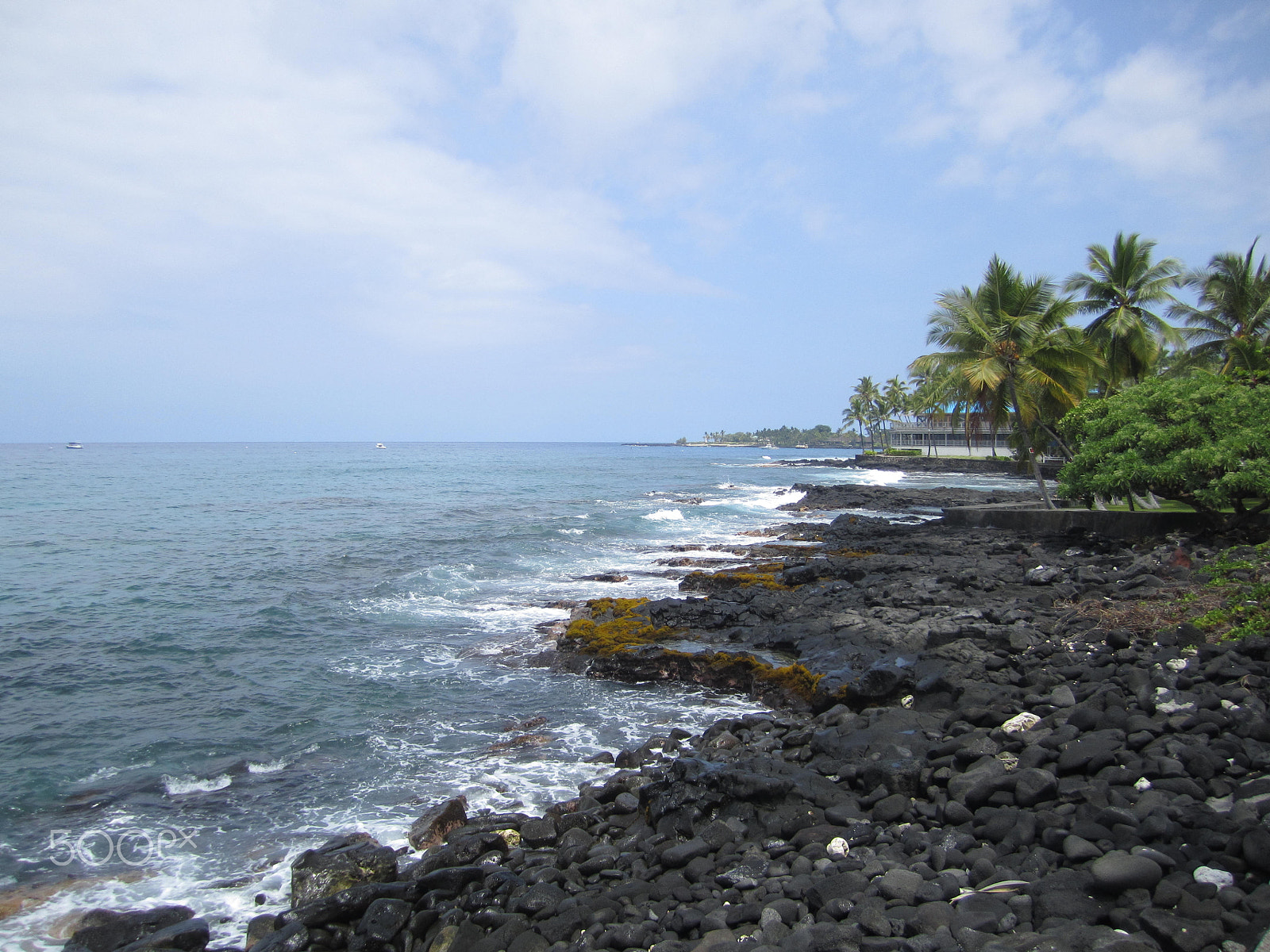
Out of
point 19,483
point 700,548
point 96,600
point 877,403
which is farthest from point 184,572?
point 877,403

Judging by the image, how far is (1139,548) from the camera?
50.9 ft

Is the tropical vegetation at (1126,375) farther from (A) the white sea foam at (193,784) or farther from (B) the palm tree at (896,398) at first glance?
(B) the palm tree at (896,398)

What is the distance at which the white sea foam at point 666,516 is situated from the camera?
33.4 metres

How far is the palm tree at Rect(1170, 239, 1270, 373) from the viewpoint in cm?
2533

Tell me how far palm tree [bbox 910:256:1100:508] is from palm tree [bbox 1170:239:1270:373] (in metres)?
5.91

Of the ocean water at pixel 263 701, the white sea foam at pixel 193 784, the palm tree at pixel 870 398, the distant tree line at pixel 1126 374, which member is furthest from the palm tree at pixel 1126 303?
the palm tree at pixel 870 398

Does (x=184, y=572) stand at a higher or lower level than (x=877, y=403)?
lower

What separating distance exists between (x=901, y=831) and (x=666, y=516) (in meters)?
29.5

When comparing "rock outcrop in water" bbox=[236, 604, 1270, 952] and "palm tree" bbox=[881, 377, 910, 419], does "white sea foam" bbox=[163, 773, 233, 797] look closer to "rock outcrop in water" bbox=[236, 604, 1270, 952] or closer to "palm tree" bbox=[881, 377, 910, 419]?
"rock outcrop in water" bbox=[236, 604, 1270, 952]

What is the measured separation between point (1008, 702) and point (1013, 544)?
12724 millimetres

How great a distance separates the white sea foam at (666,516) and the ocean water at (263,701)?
205 inches

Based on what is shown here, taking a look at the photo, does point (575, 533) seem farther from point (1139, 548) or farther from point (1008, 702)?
point (1008, 702)

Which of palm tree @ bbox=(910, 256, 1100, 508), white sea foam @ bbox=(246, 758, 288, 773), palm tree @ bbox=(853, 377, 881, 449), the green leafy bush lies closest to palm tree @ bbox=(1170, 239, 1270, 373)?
palm tree @ bbox=(910, 256, 1100, 508)

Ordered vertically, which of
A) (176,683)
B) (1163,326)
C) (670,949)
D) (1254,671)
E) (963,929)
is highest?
(1163,326)
